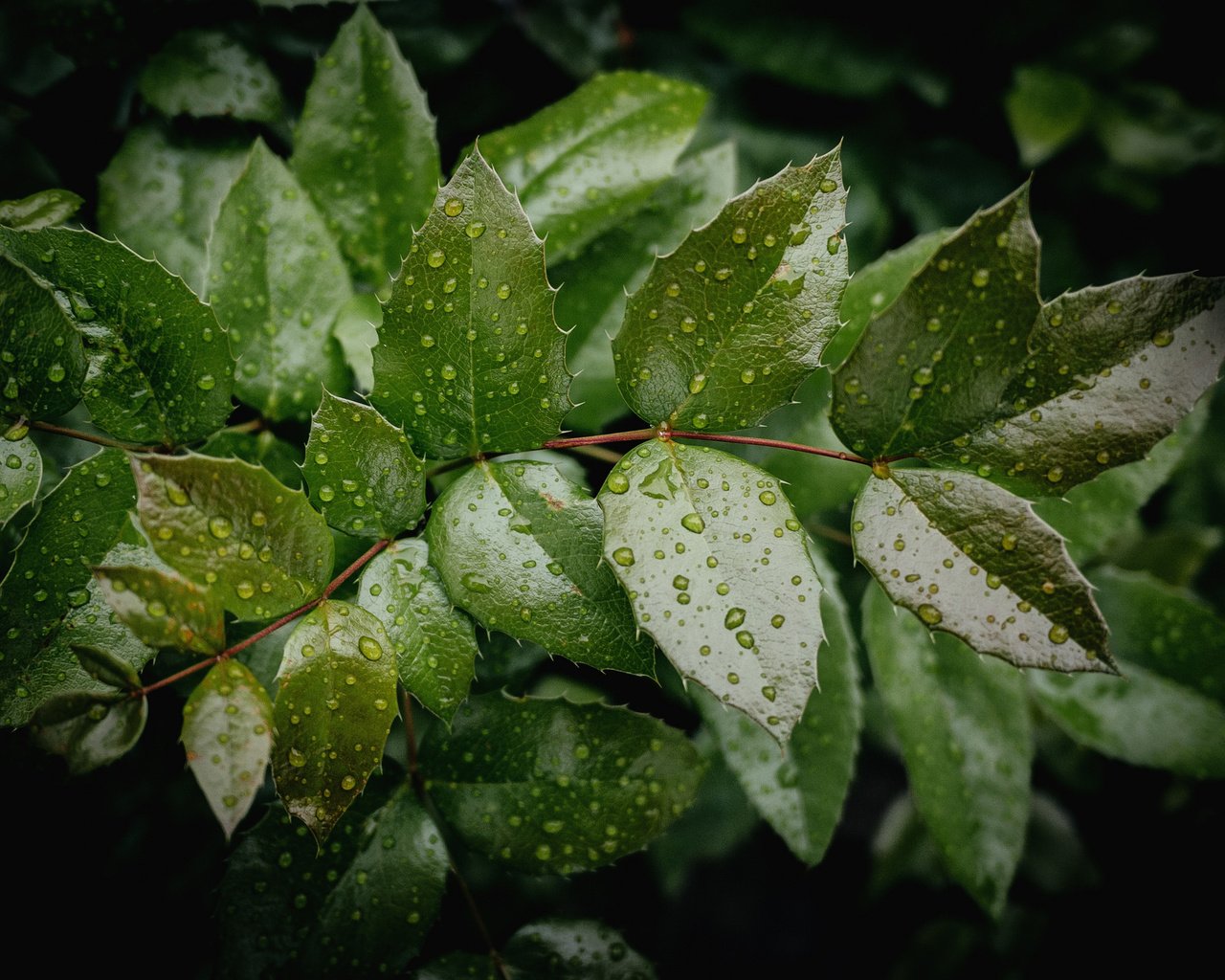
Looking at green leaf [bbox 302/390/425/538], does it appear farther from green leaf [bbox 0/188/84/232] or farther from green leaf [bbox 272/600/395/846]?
green leaf [bbox 0/188/84/232]

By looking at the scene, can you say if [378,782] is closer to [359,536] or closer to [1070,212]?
[359,536]

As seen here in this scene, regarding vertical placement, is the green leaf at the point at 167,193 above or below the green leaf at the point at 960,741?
above

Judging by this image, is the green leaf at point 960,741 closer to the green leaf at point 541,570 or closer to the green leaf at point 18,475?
the green leaf at point 541,570

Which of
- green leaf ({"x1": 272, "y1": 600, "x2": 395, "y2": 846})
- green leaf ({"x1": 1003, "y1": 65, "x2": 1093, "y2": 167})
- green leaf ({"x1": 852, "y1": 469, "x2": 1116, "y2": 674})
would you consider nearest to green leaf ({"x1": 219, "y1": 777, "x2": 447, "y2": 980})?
green leaf ({"x1": 272, "y1": 600, "x2": 395, "y2": 846})

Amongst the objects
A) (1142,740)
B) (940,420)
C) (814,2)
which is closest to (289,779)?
(940,420)

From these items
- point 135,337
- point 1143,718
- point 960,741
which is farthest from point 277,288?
point 1143,718

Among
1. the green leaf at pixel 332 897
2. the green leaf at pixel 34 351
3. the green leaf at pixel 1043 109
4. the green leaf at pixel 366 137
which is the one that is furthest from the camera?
the green leaf at pixel 1043 109

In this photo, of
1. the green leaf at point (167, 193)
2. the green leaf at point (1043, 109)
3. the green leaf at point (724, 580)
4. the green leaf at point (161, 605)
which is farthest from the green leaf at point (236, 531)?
the green leaf at point (1043, 109)
